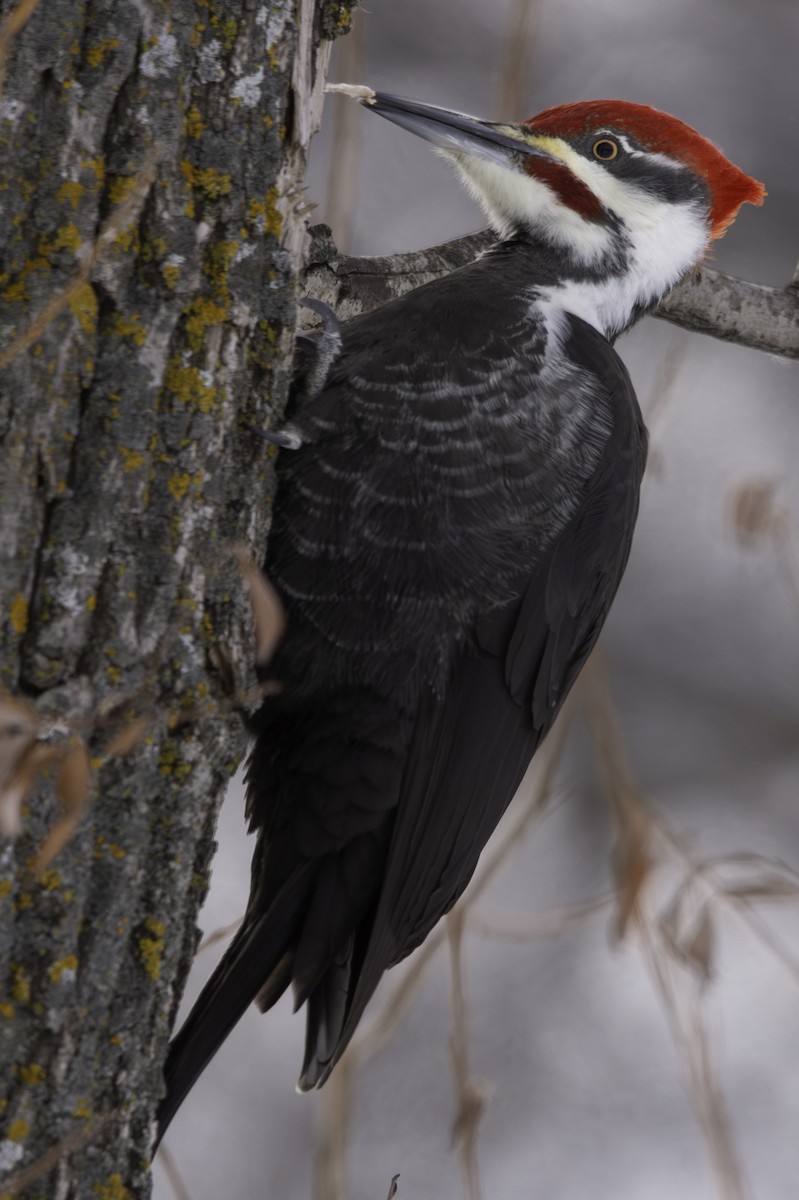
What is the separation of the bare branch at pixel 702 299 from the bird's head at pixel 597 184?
0.24 ft

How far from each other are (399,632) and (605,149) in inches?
44.9

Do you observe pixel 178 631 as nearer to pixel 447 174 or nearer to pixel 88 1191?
pixel 88 1191

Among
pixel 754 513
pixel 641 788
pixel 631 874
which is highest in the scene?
pixel 754 513

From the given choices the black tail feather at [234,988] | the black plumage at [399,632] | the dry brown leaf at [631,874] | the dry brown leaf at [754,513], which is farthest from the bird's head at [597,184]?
the black tail feather at [234,988]

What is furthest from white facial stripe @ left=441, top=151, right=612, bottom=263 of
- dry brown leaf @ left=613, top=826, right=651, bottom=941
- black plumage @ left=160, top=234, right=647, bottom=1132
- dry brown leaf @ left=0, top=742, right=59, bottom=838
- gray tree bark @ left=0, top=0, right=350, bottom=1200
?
dry brown leaf @ left=0, top=742, right=59, bottom=838

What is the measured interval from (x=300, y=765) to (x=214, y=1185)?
95.7 inches

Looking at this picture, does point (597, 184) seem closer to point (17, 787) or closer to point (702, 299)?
point (702, 299)

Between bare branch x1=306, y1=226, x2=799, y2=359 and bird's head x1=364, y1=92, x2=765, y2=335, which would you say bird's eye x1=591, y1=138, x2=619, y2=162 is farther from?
bare branch x1=306, y1=226, x2=799, y2=359

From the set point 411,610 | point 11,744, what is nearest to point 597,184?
point 411,610

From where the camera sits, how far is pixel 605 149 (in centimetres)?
253

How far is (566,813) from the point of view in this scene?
4723 mm

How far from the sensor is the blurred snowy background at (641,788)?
400cm

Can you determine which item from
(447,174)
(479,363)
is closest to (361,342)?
(479,363)

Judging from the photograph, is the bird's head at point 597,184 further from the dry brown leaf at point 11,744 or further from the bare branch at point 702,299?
the dry brown leaf at point 11,744
